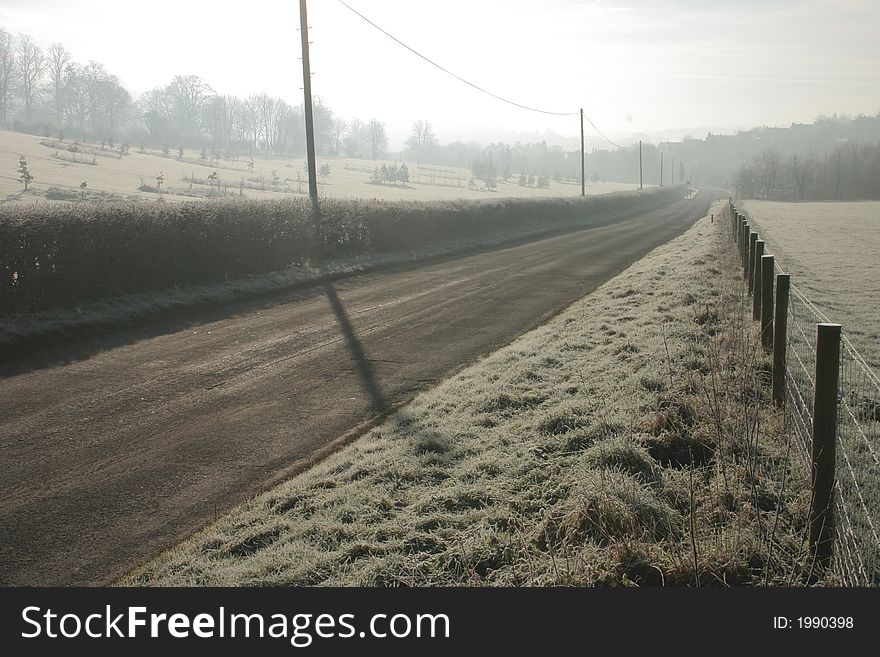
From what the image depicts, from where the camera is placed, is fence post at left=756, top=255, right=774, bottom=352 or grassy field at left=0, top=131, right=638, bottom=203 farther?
grassy field at left=0, top=131, right=638, bottom=203

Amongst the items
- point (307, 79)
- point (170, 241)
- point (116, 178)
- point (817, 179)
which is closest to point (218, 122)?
point (116, 178)

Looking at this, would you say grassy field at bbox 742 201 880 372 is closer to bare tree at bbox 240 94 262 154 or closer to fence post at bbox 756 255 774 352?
fence post at bbox 756 255 774 352

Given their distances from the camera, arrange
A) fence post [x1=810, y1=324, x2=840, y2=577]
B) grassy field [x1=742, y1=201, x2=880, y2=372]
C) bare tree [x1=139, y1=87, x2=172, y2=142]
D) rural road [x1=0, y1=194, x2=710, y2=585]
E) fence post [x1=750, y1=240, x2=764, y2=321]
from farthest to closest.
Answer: bare tree [x1=139, y1=87, x2=172, y2=142]
grassy field [x1=742, y1=201, x2=880, y2=372]
fence post [x1=750, y1=240, x2=764, y2=321]
rural road [x1=0, y1=194, x2=710, y2=585]
fence post [x1=810, y1=324, x2=840, y2=577]

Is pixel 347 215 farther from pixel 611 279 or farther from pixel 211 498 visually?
pixel 211 498

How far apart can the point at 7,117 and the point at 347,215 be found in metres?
86.2

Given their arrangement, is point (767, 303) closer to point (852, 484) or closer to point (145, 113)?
point (852, 484)

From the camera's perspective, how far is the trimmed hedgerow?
11.6 metres

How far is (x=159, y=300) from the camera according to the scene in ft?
43.4

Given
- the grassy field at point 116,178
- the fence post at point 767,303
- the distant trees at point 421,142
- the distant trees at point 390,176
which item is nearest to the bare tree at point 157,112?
the grassy field at point 116,178

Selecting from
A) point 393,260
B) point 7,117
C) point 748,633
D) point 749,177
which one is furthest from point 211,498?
point 749,177

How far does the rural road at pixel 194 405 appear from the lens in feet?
16.4

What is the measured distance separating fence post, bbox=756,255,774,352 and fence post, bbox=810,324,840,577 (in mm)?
4786

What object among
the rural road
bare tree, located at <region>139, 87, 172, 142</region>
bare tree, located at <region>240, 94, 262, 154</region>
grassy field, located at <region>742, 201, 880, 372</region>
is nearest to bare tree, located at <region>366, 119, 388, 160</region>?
bare tree, located at <region>240, 94, 262, 154</region>

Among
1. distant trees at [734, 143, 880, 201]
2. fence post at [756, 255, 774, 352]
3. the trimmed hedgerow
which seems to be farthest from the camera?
distant trees at [734, 143, 880, 201]
